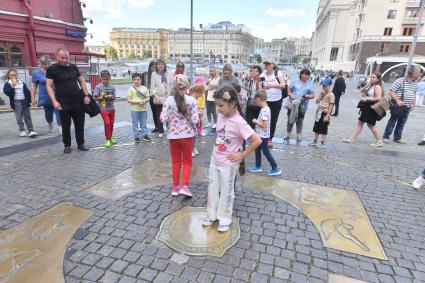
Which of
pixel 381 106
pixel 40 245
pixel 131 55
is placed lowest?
pixel 40 245

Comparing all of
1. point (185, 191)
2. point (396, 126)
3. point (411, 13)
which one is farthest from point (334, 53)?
point (185, 191)

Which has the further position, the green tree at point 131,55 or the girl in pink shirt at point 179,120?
the green tree at point 131,55

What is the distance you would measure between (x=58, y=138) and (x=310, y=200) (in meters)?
6.29

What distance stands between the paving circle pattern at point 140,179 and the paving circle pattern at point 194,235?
108 cm

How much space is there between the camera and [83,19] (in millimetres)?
18594

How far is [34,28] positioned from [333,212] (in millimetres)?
17807

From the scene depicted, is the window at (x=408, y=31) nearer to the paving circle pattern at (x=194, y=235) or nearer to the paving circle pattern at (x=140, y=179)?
the paving circle pattern at (x=140, y=179)

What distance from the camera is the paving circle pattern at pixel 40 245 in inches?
98.7

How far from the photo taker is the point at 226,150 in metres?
3.01

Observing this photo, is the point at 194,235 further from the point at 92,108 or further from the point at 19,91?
the point at 19,91

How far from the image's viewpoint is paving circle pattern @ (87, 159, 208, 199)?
13.8 ft

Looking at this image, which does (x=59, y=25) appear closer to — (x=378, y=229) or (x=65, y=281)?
(x=65, y=281)

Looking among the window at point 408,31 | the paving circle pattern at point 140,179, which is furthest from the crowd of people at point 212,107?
the window at point 408,31

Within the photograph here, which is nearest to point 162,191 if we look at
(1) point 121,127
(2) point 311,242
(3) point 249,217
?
(3) point 249,217
